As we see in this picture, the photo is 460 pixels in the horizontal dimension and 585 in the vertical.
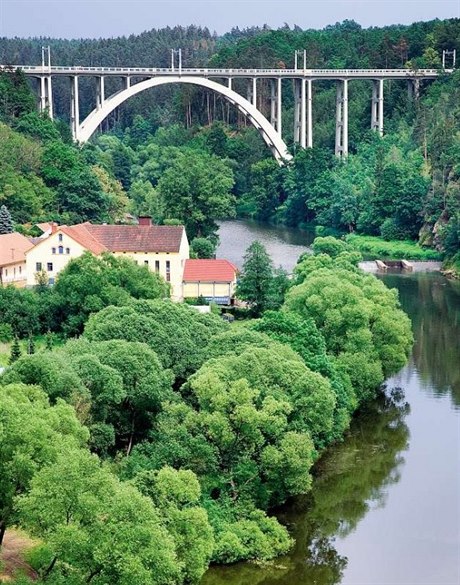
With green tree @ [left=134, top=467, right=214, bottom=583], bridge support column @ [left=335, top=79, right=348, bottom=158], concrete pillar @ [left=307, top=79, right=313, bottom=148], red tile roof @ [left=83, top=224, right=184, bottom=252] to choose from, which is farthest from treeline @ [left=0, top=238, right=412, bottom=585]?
concrete pillar @ [left=307, top=79, right=313, bottom=148]

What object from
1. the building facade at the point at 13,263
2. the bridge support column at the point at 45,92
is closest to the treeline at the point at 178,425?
the building facade at the point at 13,263

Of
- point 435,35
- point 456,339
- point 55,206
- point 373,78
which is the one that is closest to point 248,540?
point 456,339

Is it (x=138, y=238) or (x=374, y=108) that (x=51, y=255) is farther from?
(x=374, y=108)

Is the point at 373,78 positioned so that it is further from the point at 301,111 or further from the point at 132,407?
the point at 132,407

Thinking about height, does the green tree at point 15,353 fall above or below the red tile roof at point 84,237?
below

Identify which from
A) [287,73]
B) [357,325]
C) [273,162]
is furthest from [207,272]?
[287,73]

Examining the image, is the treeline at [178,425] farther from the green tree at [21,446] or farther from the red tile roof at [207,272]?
the red tile roof at [207,272]
